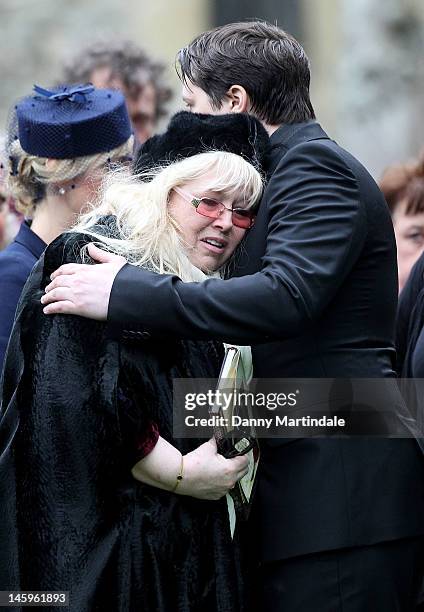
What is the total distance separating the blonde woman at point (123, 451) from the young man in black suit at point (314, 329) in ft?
0.26

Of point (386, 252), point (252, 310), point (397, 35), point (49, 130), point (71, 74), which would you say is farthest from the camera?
point (397, 35)

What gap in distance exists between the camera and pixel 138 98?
5715 millimetres

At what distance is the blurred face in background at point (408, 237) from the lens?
522 cm

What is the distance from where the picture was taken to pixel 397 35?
10.6m

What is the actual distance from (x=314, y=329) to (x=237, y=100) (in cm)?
60

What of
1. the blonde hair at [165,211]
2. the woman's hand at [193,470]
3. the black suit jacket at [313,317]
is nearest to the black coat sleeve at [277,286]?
the black suit jacket at [313,317]

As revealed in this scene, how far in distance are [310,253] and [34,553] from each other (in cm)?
91

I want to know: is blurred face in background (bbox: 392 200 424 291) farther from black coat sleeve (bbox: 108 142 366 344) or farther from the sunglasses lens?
black coat sleeve (bbox: 108 142 366 344)

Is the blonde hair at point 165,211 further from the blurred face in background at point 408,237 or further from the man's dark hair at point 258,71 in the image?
the blurred face in background at point 408,237

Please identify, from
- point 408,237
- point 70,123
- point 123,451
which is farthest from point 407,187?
point 123,451

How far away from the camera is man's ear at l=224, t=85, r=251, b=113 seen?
130 inches

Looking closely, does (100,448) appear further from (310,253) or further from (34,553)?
(310,253)

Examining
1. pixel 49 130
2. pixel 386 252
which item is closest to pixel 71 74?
pixel 49 130

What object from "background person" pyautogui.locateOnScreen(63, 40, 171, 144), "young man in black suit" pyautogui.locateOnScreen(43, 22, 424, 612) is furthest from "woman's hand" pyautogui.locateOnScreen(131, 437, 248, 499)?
"background person" pyautogui.locateOnScreen(63, 40, 171, 144)
